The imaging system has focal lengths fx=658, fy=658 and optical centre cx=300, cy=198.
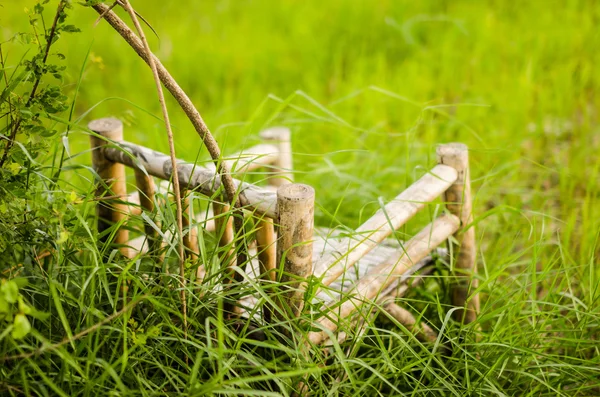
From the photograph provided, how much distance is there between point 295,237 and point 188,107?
0.36 meters

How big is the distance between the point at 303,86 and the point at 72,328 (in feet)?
8.30

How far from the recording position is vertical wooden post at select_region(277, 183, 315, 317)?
1386 mm

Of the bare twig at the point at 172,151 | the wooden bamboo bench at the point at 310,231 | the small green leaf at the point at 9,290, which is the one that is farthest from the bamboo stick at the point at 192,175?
the small green leaf at the point at 9,290

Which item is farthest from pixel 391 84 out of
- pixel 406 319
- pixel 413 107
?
pixel 406 319

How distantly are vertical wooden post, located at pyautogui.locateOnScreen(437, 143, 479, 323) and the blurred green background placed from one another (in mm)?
609

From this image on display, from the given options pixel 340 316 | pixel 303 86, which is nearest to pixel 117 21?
pixel 340 316

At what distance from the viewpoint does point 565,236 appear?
8.36ft

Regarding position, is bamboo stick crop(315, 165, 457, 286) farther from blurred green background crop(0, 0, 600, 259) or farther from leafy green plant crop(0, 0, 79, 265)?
blurred green background crop(0, 0, 600, 259)

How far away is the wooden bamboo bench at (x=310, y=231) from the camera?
4.73 feet

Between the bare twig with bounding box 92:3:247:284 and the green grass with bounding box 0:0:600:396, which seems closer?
the bare twig with bounding box 92:3:247:284

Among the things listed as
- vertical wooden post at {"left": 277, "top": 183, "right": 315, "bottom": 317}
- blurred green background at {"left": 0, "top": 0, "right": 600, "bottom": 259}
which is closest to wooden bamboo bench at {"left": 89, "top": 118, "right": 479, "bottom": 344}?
vertical wooden post at {"left": 277, "top": 183, "right": 315, "bottom": 317}

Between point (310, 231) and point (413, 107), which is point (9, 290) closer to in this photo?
point (310, 231)

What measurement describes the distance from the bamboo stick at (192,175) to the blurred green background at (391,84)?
0.94 m

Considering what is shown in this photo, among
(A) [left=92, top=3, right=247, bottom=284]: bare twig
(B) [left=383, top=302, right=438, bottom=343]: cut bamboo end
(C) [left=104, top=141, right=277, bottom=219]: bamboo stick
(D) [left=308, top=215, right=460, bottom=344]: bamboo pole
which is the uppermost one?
(A) [left=92, top=3, right=247, bottom=284]: bare twig
